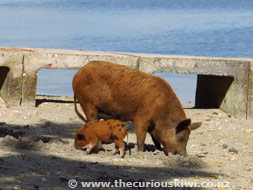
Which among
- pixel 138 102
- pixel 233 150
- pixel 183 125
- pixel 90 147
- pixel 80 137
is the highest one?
pixel 138 102

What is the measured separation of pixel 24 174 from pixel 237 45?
21322 millimetres

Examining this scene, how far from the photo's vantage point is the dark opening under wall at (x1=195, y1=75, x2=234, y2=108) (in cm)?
1242

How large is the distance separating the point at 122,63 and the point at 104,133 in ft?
13.6

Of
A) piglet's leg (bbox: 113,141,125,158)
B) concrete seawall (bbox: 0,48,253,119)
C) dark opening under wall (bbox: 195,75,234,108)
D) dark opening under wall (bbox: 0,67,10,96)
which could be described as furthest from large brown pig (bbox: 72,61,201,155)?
dark opening under wall (bbox: 195,75,234,108)

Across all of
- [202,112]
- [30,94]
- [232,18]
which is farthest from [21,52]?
[232,18]

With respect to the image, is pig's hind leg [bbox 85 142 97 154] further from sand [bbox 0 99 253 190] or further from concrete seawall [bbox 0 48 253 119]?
concrete seawall [bbox 0 48 253 119]

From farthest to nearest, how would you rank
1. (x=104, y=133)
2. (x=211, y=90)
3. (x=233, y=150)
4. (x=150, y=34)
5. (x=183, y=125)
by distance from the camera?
(x=150, y=34), (x=211, y=90), (x=233, y=150), (x=183, y=125), (x=104, y=133)

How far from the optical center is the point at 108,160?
761 cm

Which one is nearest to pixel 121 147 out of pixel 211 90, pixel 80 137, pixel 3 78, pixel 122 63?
pixel 80 137

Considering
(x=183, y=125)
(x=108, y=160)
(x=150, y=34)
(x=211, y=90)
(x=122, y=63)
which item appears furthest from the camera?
(x=150, y=34)

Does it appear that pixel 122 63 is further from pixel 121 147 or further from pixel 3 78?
pixel 121 147

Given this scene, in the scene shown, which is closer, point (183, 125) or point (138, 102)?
point (183, 125)

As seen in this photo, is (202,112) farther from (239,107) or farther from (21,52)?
(21,52)

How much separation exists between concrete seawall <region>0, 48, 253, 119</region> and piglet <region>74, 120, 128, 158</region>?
3.96m
